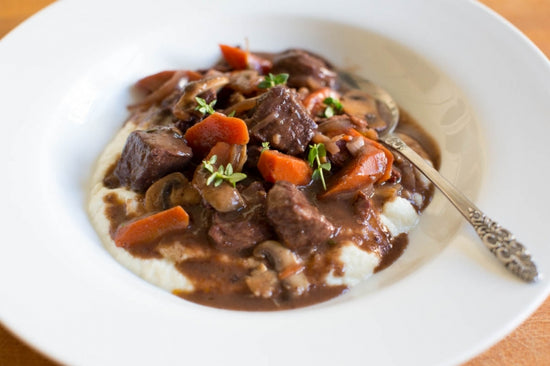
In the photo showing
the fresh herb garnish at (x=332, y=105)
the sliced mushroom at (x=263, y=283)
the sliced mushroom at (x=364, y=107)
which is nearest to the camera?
the sliced mushroom at (x=263, y=283)

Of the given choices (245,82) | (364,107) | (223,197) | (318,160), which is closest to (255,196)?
(223,197)

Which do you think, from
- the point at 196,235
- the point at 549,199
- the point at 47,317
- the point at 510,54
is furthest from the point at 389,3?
the point at 47,317

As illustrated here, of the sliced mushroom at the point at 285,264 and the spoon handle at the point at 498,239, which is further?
the sliced mushroom at the point at 285,264

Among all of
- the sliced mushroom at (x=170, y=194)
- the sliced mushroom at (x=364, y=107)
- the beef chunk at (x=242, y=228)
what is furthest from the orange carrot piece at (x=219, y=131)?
the sliced mushroom at (x=364, y=107)

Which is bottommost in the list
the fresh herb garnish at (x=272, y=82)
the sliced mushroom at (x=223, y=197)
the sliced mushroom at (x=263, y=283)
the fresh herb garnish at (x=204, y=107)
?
the sliced mushroom at (x=263, y=283)

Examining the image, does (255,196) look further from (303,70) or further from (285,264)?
(303,70)

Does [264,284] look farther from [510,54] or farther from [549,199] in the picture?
[510,54]

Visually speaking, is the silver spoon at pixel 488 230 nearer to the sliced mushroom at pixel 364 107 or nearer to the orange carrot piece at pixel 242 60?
the sliced mushroom at pixel 364 107
